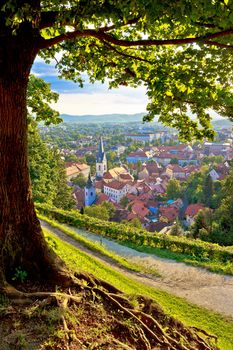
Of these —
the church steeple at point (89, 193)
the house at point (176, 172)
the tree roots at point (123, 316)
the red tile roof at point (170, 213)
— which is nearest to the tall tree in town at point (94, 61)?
the tree roots at point (123, 316)

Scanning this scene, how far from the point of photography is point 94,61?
6.95m

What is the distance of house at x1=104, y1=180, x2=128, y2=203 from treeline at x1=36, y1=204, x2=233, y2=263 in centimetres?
6792

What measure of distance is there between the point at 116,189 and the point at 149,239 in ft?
236

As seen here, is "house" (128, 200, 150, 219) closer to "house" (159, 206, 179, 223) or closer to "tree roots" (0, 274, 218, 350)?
"house" (159, 206, 179, 223)

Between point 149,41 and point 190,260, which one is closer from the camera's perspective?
point 149,41

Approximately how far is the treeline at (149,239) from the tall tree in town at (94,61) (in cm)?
720

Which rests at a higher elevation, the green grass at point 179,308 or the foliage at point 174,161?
the green grass at point 179,308

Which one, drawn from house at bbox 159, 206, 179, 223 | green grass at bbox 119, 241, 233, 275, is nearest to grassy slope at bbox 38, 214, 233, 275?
green grass at bbox 119, 241, 233, 275

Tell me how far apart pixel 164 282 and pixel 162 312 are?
4.92m

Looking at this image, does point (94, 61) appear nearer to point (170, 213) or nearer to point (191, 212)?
point (191, 212)

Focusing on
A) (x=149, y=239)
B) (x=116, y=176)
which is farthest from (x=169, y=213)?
(x=149, y=239)

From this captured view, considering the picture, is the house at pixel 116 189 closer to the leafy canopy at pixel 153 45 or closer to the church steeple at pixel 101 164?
the church steeple at pixel 101 164

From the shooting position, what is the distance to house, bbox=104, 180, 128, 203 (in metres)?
86.4

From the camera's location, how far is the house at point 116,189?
86.4m
